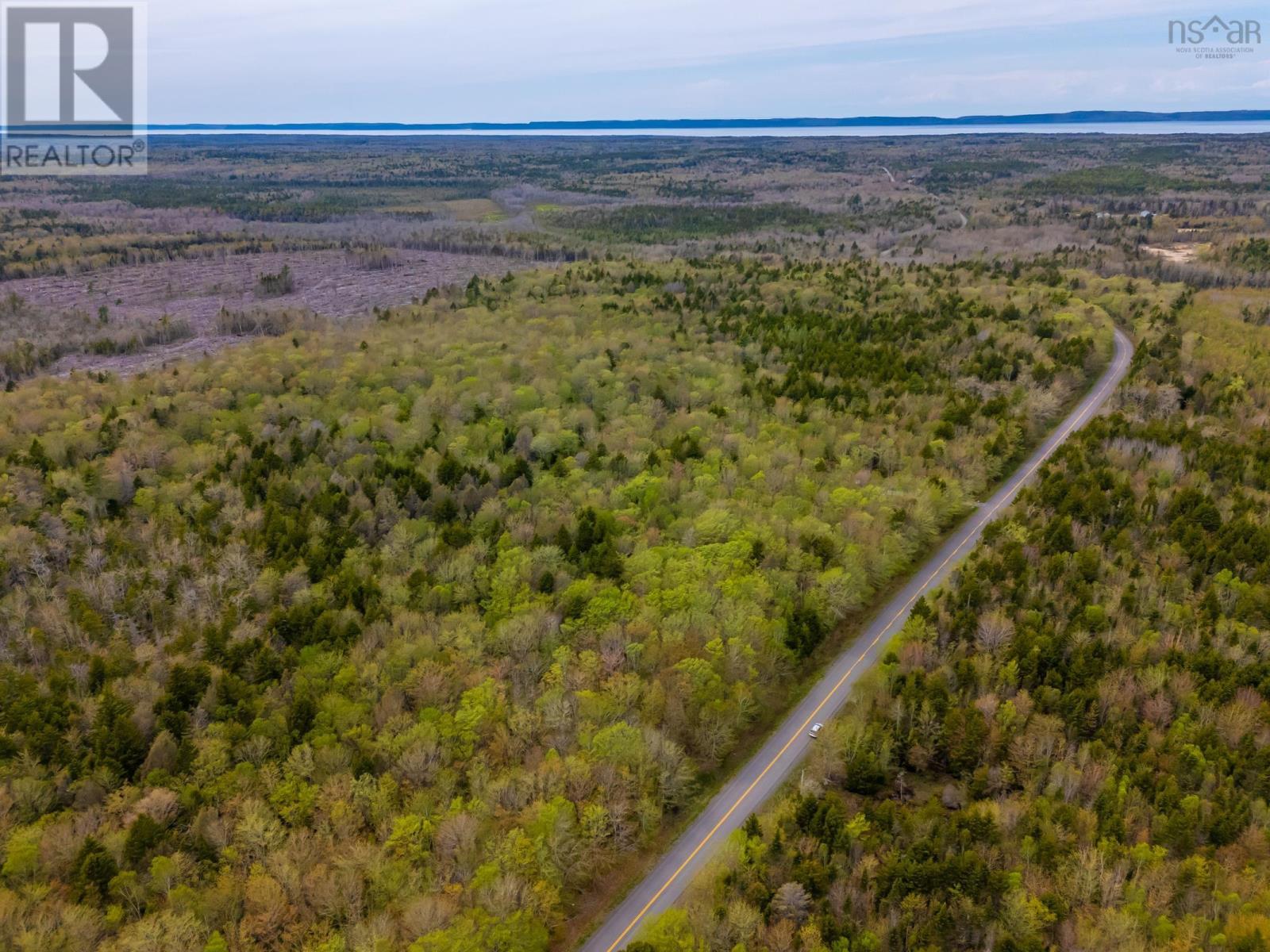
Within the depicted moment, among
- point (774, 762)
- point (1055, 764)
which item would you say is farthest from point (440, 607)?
point (1055, 764)

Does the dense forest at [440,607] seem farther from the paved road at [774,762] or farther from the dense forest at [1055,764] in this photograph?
the paved road at [774,762]

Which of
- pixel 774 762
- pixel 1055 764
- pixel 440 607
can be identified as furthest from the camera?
pixel 440 607

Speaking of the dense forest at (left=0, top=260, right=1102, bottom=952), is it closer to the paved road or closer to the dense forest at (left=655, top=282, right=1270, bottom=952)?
the dense forest at (left=655, top=282, right=1270, bottom=952)

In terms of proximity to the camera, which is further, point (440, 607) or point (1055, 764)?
point (440, 607)

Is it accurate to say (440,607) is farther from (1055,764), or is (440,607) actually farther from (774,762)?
(1055,764)

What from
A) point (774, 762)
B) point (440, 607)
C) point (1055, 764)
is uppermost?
point (440, 607)

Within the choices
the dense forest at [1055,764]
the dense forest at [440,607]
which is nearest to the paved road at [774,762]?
the dense forest at [440,607]

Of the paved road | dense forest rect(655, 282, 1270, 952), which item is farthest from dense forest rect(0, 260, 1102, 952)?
the paved road

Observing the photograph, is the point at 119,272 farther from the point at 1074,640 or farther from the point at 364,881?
the point at 1074,640
